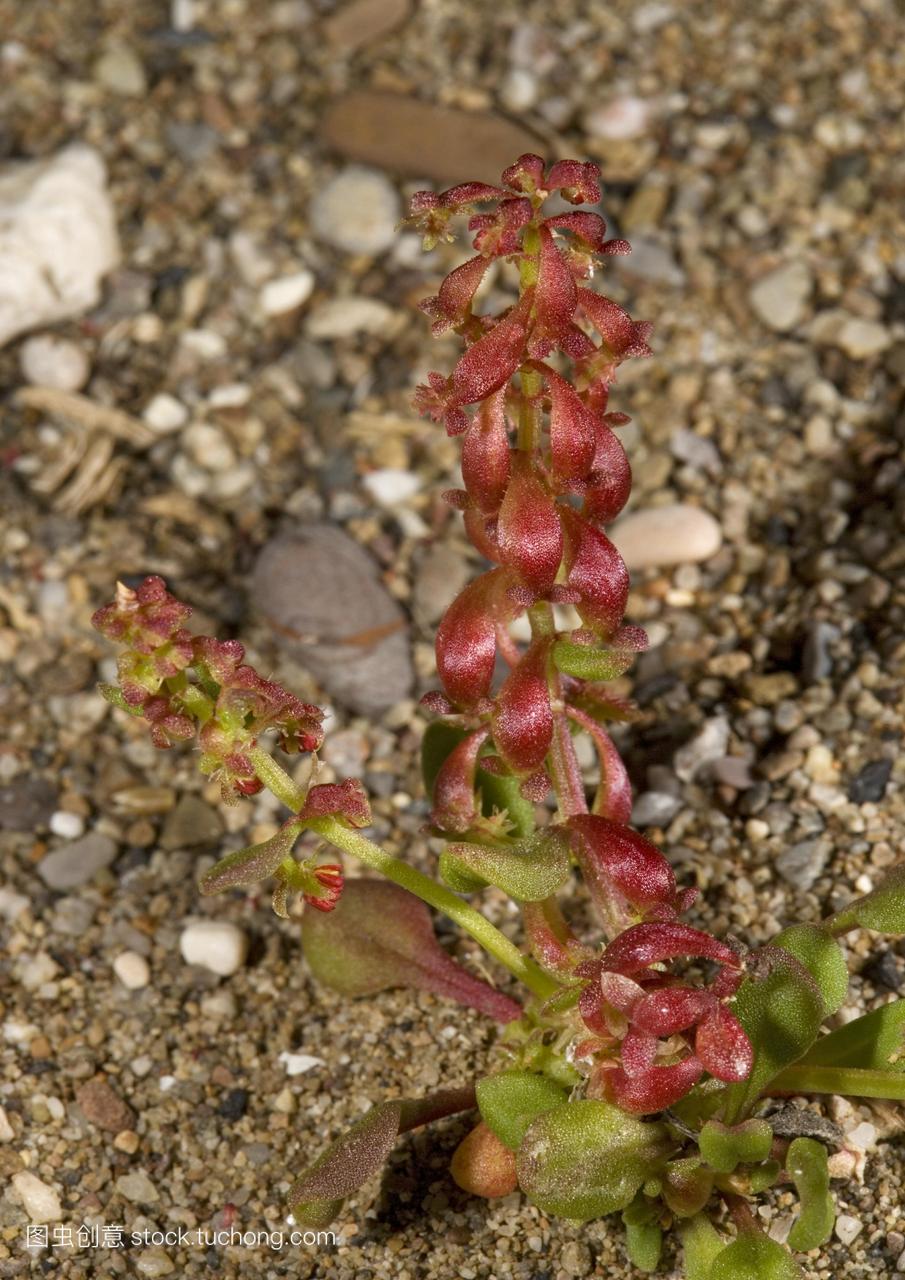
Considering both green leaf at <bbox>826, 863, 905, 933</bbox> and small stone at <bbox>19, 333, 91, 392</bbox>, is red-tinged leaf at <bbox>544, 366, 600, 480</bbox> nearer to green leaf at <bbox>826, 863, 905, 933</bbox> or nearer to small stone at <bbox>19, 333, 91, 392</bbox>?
green leaf at <bbox>826, 863, 905, 933</bbox>

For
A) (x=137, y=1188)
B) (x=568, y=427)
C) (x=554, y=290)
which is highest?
(x=554, y=290)

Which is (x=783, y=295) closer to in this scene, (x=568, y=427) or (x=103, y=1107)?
(x=568, y=427)

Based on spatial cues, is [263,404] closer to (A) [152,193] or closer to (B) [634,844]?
(A) [152,193]

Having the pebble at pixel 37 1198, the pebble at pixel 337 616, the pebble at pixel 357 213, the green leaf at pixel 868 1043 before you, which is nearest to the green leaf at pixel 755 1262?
the green leaf at pixel 868 1043

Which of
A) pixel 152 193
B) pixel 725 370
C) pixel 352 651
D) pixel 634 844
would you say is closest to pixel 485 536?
pixel 634 844

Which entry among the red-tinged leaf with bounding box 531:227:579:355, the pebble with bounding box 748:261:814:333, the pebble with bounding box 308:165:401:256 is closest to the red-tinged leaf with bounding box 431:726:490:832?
the red-tinged leaf with bounding box 531:227:579:355

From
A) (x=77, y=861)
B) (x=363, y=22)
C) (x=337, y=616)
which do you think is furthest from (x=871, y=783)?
(x=363, y=22)
